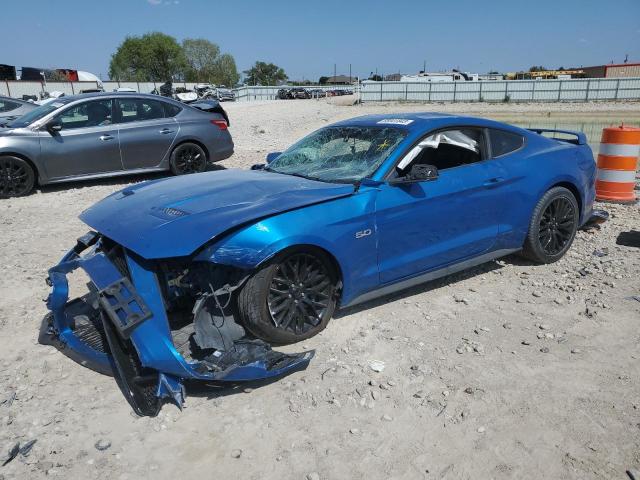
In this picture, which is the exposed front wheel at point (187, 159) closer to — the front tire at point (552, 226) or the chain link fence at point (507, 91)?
the front tire at point (552, 226)

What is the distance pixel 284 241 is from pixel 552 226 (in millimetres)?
3070

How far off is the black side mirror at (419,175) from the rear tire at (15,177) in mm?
6558

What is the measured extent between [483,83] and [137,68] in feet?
252

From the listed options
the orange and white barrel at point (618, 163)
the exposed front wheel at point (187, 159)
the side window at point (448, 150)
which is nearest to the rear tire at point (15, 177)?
the exposed front wheel at point (187, 159)

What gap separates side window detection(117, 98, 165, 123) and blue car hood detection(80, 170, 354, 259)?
5054 mm

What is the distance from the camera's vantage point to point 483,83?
109ft

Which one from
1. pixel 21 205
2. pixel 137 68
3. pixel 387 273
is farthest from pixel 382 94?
pixel 137 68

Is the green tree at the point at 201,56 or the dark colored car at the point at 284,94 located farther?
the green tree at the point at 201,56

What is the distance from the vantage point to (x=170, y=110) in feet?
30.7

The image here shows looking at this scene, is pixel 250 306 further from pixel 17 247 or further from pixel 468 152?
pixel 17 247

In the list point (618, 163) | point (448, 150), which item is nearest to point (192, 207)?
point (448, 150)

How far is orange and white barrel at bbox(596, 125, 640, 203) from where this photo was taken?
707 centimetres

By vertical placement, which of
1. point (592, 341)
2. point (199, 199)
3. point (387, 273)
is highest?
point (199, 199)

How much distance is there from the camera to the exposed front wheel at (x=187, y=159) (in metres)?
9.27
